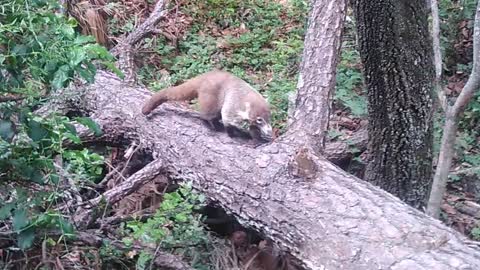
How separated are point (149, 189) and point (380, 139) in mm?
1702

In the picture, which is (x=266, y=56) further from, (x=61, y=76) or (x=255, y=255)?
(x=61, y=76)

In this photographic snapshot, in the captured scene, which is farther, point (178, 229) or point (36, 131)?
point (178, 229)

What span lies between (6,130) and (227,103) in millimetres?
2236

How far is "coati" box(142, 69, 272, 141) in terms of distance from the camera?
474 cm

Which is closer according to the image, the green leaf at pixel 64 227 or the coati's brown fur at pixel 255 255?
the green leaf at pixel 64 227

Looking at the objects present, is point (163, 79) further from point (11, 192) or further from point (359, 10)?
point (11, 192)

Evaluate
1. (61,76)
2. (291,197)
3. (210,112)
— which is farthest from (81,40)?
(210,112)

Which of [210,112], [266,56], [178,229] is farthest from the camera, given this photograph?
[266,56]

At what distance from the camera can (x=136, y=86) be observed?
5.73 meters

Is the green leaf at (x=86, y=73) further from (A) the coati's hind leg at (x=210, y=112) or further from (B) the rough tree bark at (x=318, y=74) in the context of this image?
(A) the coati's hind leg at (x=210, y=112)

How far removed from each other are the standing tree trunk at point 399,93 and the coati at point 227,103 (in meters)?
0.80

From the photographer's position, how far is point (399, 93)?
4.73 meters

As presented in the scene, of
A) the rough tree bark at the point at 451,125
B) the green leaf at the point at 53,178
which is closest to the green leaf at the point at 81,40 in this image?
the green leaf at the point at 53,178

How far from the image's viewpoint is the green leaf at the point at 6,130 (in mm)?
2775
